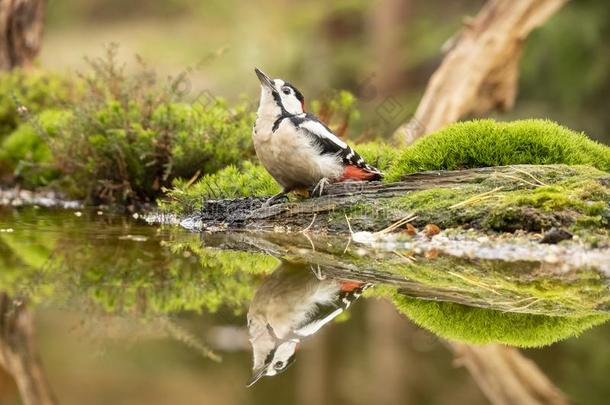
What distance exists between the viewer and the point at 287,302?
480 cm

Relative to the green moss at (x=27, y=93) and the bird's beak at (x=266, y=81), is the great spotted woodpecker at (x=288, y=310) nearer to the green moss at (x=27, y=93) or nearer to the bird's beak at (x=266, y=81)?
the bird's beak at (x=266, y=81)

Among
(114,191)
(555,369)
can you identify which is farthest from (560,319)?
(114,191)

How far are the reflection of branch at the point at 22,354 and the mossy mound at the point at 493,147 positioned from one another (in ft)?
11.1

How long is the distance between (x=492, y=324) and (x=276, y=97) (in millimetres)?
2952

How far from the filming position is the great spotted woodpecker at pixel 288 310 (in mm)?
4016

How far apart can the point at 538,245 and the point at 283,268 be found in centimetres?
160

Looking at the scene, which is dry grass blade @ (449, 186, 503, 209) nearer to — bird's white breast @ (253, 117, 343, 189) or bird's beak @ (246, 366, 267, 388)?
bird's white breast @ (253, 117, 343, 189)

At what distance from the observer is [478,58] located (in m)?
10.7

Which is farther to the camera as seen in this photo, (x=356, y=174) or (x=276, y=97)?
(x=356, y=174)

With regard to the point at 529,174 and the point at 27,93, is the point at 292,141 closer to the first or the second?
the point at 529,174

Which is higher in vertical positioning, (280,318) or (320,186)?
(320,186)

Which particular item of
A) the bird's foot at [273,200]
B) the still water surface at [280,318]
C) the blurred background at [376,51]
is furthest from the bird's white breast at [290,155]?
the blurred background at [376,51]

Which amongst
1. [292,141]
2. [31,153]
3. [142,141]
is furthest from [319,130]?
[31,153]

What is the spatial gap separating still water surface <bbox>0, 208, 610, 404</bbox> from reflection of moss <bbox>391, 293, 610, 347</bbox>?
0.04 ft
